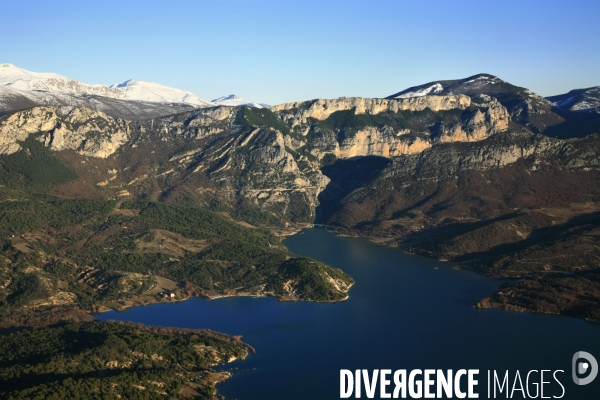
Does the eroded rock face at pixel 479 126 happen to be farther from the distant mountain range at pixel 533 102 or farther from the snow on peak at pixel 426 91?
the snow on peak at pixel 426 91

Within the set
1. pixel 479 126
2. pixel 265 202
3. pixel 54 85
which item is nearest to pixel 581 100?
pixel 479 126

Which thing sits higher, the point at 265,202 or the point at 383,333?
the point at 265,202

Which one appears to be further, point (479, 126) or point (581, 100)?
point (581, 100)

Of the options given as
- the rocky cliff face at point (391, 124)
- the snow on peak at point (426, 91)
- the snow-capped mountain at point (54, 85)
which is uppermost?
the snow on peak at point (426, 91)

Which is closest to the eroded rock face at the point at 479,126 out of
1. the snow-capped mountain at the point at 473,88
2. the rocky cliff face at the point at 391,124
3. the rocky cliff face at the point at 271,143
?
the rocky cliff face at the point at 391,124

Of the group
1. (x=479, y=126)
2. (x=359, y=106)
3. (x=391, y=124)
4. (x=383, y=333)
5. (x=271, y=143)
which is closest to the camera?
(x=383, y=333)

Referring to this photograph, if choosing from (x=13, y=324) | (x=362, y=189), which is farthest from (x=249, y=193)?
(x=13, y=324)

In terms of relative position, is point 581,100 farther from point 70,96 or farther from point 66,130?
point 66,130
